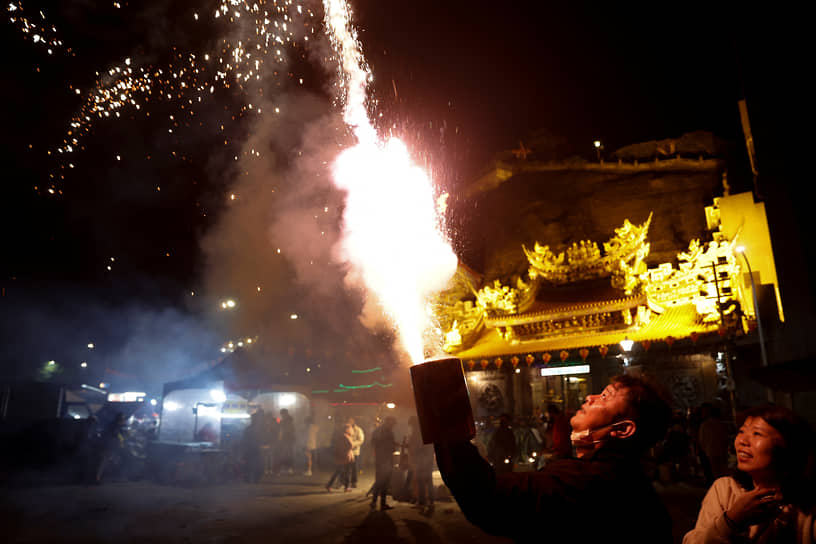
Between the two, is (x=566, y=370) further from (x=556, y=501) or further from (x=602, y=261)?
(x=556, y=501)

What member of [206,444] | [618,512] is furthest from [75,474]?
[618,512]

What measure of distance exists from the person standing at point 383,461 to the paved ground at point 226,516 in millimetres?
375

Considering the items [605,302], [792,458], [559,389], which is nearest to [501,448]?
[605,302]

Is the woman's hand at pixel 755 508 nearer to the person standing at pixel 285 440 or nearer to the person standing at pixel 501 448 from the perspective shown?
the person standing at pixel 501 448

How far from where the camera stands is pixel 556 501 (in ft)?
5.04

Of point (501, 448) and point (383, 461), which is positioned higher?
point (501, 448)

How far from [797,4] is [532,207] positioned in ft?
42.5

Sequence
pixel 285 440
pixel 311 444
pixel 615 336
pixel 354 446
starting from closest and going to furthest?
pixel 354 446, pixel 615 336, pixel 285 440, pixel 311 444

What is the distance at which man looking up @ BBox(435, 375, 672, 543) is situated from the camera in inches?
57.3

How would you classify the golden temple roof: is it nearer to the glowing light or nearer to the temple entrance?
the glowing light

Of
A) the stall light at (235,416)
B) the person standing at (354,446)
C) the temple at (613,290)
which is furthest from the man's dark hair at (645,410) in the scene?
the stall light at (235,416)

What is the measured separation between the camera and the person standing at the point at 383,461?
11.3 meters

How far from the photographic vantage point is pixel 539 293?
17.8m

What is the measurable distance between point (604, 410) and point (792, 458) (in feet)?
5.90
